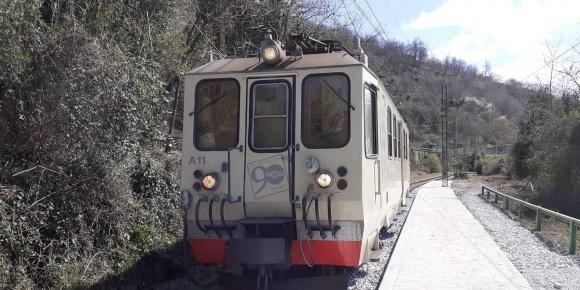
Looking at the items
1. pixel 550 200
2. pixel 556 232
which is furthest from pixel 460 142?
pixel 556 232

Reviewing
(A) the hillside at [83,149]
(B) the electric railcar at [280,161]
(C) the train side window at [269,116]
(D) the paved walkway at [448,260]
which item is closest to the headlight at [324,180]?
(B) the electric railcar at [280,161]

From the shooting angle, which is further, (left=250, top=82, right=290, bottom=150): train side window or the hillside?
the hillside

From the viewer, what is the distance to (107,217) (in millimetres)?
7695

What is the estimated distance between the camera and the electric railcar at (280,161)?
5.95 meters

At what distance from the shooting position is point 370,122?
21.9 feet

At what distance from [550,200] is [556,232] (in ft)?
33.3

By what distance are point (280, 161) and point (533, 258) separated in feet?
17.9

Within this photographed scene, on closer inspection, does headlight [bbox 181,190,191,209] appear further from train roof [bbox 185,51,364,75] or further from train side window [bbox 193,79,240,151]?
train roof [bbox 185,51,364,75]

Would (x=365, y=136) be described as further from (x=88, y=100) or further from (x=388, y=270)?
(x=88, y=100)

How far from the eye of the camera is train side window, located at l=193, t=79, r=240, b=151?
21.0 feet

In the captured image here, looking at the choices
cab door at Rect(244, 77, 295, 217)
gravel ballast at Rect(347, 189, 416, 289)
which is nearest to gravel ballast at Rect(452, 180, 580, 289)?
gravel ballast at Rect(347, 189, 416, 289)

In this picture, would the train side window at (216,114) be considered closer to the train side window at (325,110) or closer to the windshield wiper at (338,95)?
the train side window at (325,110)

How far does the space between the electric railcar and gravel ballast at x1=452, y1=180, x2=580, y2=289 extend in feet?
9.58

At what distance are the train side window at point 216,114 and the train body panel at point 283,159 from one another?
0.04ft
